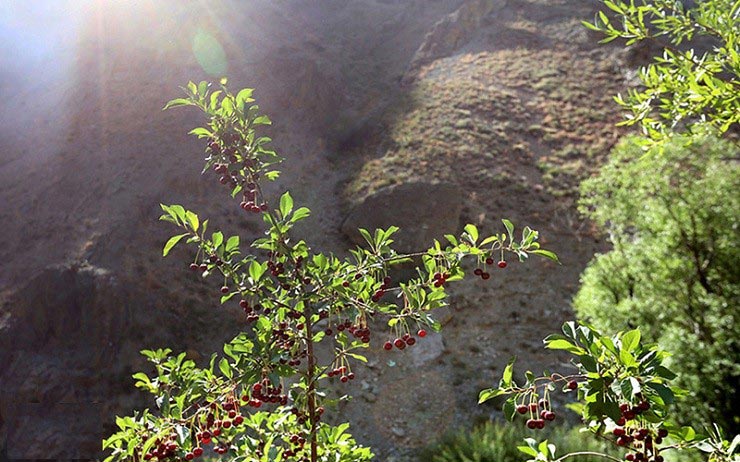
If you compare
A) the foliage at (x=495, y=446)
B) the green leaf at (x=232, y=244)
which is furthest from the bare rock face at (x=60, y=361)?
the green leaf at (x=232, y=244)

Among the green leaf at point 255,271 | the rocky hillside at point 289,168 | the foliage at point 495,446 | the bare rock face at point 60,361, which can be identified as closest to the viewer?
the green leaf at point 255,271

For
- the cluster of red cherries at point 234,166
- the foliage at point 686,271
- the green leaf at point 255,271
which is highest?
the cluster of red cherries at point 234,166

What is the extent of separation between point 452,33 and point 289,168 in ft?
34.3

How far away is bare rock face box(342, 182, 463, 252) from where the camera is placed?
456 inches

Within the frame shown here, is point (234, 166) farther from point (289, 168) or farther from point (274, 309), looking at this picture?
point (289, 168)

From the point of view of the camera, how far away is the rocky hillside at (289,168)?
8.93 metres

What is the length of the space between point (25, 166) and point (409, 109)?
11317mm

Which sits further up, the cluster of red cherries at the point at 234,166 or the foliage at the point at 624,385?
the cluster of red cherries at the point at 234,166

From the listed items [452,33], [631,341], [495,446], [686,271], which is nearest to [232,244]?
[631,341]

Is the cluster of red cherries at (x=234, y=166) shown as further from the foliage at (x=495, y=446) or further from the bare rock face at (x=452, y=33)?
the bare rock face at (x=452, y=33)

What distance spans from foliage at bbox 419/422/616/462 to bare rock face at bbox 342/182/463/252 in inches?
196

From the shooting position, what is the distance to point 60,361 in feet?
30.5

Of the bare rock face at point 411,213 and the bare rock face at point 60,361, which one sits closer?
the bare rock face at point 60,361

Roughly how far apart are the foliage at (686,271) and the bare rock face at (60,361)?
7.66 m
